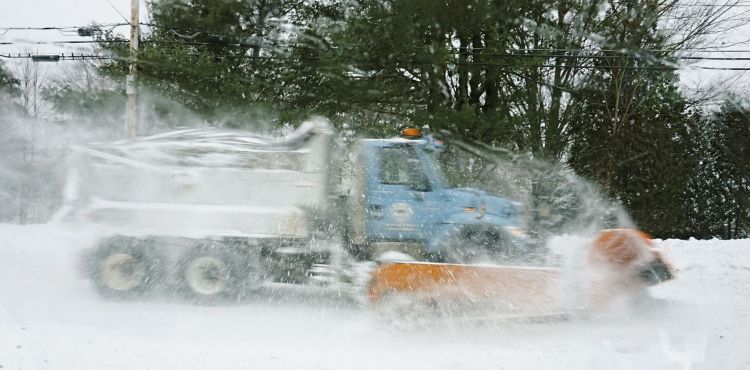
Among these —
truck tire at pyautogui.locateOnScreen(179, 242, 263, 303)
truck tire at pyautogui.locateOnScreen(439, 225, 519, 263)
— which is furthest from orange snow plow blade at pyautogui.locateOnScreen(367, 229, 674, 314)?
truck tire at pyautogui.locateOnScreen(179, 242, 263, 303)

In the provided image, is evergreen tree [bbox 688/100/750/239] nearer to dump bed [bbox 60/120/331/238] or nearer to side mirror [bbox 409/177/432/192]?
side mirror [bbox 409/177/432/192]

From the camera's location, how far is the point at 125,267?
6.93 m

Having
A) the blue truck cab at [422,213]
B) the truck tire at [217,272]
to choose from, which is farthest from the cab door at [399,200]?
the truck tire at [217,272]

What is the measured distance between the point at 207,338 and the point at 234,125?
976 cm

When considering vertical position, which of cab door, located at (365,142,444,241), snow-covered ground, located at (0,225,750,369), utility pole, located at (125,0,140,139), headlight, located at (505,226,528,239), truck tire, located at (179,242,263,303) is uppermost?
utility pole, located at (125,0,140,139)

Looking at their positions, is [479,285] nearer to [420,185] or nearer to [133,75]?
[420,185]

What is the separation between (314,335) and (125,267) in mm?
2575

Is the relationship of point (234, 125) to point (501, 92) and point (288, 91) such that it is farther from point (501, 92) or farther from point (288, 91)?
point (501, 92)

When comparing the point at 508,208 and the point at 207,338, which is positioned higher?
the point at 508,208

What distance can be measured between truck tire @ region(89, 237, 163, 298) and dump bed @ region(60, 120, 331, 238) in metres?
0.19

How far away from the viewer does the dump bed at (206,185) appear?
6.66 metres

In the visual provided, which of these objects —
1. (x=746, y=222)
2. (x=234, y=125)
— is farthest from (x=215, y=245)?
(x=746, y=222)

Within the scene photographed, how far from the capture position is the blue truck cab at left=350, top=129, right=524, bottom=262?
21.6 feet

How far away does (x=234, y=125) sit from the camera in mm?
14711
